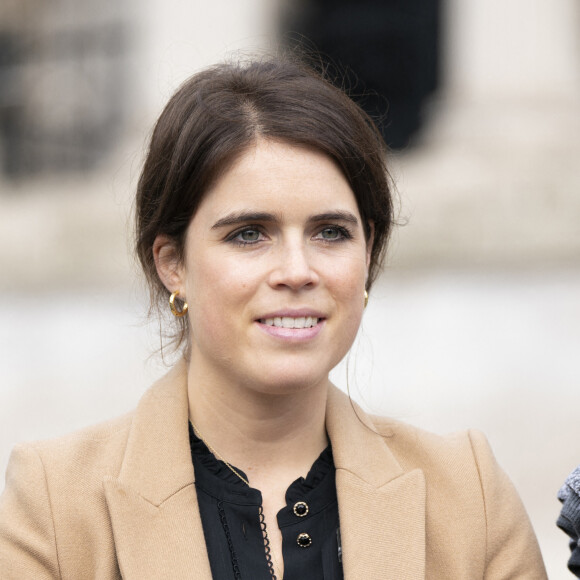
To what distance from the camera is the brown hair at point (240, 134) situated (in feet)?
9.31

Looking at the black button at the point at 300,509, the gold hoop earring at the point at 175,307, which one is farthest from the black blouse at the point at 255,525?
the gold hoop earring at the point at 175,307

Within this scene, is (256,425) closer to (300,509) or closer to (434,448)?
(300,509)

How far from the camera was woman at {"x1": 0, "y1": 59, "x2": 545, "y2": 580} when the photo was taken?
9.11 feet

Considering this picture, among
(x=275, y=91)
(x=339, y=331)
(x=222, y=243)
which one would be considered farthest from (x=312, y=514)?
(x=275, y=91)

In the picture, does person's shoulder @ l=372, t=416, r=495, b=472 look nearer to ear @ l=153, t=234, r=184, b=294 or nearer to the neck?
the neck

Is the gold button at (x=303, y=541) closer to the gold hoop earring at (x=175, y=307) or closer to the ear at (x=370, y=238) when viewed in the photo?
the gold hoop earring at (x=175, y=307)

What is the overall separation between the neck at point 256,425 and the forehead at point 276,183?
0.42 meters

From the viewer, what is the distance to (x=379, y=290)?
28.5 feet

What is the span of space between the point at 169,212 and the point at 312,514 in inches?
29.2

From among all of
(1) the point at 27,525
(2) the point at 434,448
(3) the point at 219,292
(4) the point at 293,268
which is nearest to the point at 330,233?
(4) the point at 293,268

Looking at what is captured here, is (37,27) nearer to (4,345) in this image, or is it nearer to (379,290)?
(4,345)

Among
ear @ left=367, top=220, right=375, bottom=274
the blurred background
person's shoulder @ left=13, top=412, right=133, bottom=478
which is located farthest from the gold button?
the blurred background

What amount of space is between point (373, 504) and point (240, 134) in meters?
0.87

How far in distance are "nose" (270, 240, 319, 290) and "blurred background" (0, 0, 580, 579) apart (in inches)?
165
